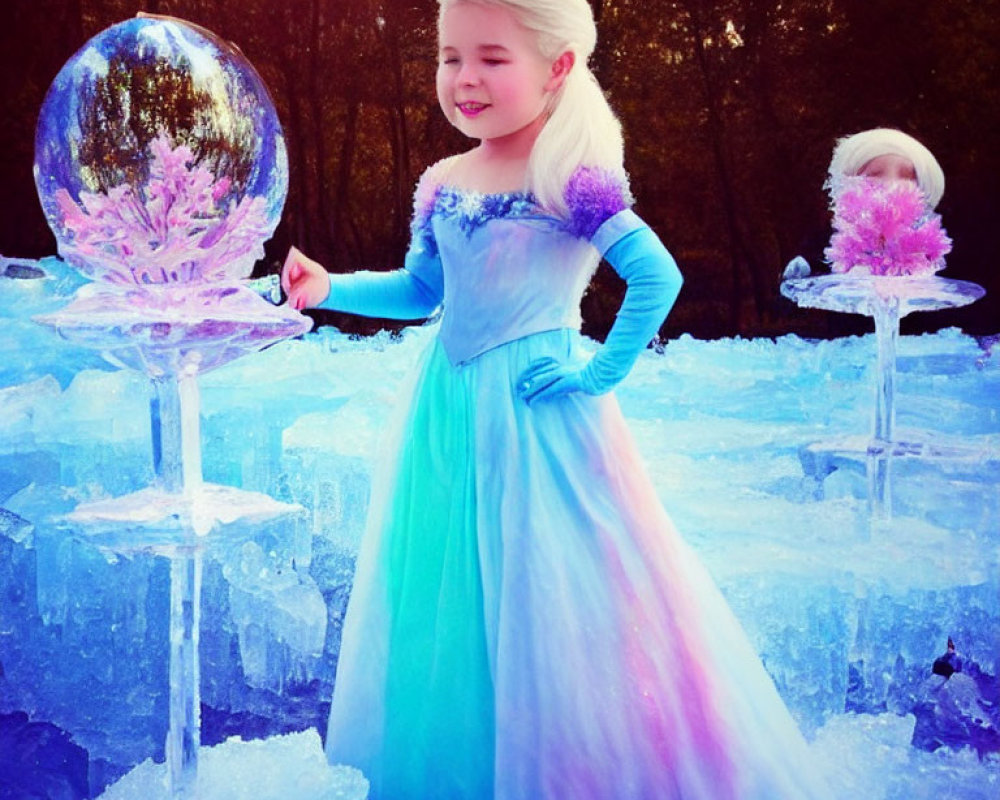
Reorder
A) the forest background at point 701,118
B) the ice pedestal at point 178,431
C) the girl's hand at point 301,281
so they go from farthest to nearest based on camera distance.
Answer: the forest background at point 701,118
the girl's hand at point 301,281
the ice pedestal at point 178,431

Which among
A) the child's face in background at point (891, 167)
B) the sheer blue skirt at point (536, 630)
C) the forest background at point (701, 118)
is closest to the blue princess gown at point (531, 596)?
the sheer blue skirt at point (536, 630)

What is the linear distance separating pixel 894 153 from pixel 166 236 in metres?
1.48

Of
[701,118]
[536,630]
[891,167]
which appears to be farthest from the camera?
[701,118]

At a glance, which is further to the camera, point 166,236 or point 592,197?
point 592,197

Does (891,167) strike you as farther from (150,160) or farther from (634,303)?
(150,160)

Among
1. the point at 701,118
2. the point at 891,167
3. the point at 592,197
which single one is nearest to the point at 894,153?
the point at 891,167

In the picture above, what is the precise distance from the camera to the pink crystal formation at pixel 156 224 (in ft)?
3.45

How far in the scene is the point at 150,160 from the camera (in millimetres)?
1060

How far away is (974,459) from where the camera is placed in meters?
1.98

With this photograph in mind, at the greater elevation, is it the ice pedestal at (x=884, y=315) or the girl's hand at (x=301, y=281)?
the girl's hand at (x=301, y=281)

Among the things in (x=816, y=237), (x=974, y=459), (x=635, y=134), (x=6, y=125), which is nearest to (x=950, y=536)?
(x=974, y=459)

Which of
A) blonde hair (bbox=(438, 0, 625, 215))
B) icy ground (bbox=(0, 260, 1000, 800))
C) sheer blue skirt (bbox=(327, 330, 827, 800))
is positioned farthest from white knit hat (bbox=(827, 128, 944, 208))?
sheer blue skirt (bbox=(327, 330, 827, 800))

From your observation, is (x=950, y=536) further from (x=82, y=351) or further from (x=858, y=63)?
(x=82, y=351)

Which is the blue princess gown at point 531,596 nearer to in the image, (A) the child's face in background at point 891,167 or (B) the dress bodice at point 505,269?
(B) the dress bodice at point 505,269
